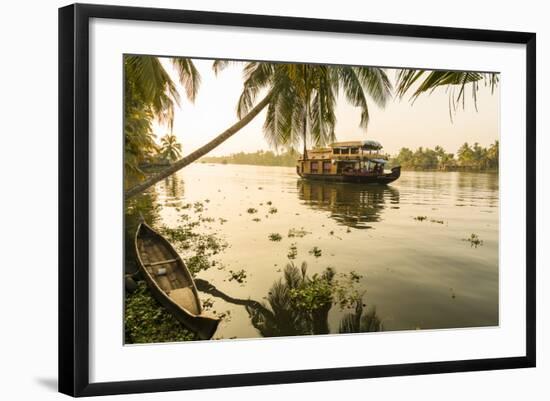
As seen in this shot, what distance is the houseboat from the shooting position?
487 centimetres

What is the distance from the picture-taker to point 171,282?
450 cm

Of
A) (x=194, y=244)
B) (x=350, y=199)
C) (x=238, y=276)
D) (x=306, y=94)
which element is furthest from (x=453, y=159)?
(x=194, y=244)

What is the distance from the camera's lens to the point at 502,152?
5.13 meters

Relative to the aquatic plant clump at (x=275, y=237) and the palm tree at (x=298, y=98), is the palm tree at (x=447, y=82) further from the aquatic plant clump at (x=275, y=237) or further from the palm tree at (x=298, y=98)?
the aquatic plant clump at (x=275, y=237)

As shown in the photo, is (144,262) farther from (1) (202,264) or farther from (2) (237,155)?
(2) (237,155)

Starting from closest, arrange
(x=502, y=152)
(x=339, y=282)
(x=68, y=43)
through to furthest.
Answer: (x=68, y=43), (x=339, y=282), (x=502, y=152)

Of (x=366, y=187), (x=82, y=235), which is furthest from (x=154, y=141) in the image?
(x=366, y=187)

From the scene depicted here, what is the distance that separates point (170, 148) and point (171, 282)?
78cm

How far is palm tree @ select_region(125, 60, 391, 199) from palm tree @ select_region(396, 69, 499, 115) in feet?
0.41

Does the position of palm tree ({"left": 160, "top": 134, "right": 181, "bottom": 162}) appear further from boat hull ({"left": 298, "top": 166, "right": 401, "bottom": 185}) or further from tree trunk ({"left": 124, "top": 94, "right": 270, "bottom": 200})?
boat hull ({"left": 298, "top": 166, "right": 401, "bottom": 185})

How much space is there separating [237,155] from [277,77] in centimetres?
53

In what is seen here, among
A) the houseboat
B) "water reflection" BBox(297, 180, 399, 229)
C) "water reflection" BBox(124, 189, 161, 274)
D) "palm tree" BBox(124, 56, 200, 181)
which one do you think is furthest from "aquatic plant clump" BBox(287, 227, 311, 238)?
"palm tree" BBox(124, 56, 200, 181)

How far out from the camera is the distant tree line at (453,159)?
5.03 meters

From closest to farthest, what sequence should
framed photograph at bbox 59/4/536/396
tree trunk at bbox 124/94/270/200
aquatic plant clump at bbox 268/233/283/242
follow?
framed photograph at bbox 59/4/536/396, tree trunk at bbox 124/94/270/200, aquatic plant clump at bbox 268/233/283/242
